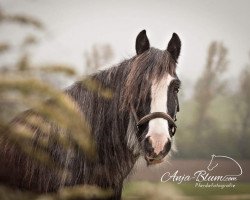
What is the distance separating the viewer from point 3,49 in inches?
38.1

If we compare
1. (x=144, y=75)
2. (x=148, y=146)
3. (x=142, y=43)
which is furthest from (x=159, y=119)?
(x=142, y=43)

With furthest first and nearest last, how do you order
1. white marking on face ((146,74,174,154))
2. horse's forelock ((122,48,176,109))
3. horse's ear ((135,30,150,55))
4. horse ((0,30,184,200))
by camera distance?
horse's ear ((135,30,150,55)) → horse's forelock ((122,48,176,109)) → horse ((0,30,184,200)) → white marking on face ((146,74,174,154))

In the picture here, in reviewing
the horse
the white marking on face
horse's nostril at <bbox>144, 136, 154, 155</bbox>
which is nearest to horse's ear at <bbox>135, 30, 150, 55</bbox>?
the horse

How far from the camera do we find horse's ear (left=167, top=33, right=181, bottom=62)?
301cm

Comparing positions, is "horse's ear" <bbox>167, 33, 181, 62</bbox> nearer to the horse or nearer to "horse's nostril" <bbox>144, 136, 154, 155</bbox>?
the horse

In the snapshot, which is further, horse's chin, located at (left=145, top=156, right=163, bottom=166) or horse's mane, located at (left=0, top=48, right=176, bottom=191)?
horse's mane, located at (left=0, top=48, right=176, bottom=191)

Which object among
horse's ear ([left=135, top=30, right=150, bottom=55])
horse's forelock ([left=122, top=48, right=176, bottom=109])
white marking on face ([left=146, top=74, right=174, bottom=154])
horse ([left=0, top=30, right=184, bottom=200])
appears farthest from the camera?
horse's ear ([left=135, top=30, right=150, bottom=55])

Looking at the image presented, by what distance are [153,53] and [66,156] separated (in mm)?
840

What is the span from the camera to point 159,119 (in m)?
2.49

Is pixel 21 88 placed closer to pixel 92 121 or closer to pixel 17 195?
pixel 17 195

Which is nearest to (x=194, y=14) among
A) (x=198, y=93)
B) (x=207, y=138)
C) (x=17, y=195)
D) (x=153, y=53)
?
(x=198, y=93)

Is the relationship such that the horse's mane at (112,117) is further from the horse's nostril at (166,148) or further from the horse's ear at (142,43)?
the horse's nostril at (166,148)

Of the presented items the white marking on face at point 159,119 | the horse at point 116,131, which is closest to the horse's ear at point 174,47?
the horse at point 116,131

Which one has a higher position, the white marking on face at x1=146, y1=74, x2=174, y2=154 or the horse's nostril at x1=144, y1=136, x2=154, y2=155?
the white marking on face at x1=146, y1=74, x2=174, y2=154
